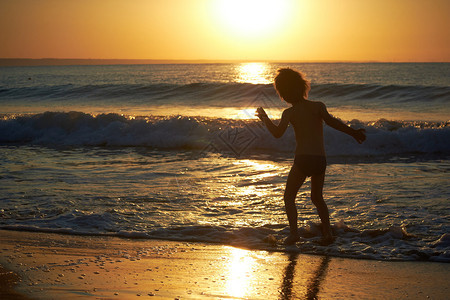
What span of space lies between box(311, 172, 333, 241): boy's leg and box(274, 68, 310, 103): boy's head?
2.72 feet

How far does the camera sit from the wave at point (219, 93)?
2648 centimetres

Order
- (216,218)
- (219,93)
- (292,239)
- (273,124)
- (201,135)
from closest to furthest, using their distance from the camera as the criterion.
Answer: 1. (273,124)
2. (292,239)
3. (216,218)
4. (201,135)
5. (219,93)

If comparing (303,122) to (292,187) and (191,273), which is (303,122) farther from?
(191,273)

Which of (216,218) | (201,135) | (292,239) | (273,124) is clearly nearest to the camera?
(273,124)

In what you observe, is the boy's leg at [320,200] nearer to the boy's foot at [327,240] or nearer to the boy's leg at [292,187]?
the boy's foot at [327,240]

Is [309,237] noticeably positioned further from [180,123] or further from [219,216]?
[180,123]

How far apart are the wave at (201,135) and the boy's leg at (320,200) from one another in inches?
288

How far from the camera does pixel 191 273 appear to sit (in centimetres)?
412

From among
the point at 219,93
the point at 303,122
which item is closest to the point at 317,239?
the point at 303,122

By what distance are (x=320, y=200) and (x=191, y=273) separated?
1594 mm

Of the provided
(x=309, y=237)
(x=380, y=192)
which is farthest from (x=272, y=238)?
(x=380, y=192)

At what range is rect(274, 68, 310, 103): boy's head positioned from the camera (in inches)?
184

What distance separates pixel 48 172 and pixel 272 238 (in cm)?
562

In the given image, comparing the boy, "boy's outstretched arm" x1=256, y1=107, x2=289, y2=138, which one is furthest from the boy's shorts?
"boy's outstretched arm" x1=256, y1=107, x2=289, y2=138
